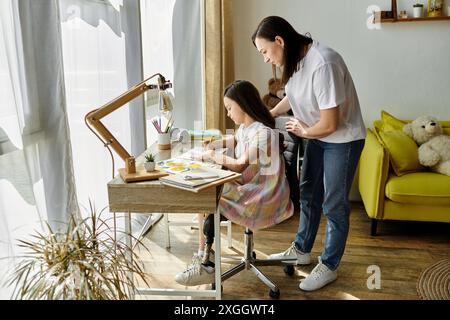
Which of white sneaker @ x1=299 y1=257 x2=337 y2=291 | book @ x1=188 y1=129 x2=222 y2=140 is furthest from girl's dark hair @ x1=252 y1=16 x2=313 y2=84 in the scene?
white sneaker @ x1=299 y1=257 x2=337 y2=291

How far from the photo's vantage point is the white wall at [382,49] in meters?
3.55

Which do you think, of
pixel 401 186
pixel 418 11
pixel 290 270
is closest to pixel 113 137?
pixel 290 270

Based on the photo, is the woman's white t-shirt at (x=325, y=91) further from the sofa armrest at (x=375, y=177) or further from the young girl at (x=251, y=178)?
the sofa armrest at (x=375, y=177)

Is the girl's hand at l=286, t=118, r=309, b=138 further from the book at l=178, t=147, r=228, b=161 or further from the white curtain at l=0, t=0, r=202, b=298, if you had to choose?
Answer: the white curtain at l=0, t=0, r=202, b=298

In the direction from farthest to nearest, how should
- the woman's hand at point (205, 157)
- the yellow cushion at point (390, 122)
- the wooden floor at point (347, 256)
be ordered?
the yellow cushion at point (390, 122) → the wooden floor at point (347, 256) → the woman's hand at point (205, 157)

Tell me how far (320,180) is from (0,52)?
1.65 metres

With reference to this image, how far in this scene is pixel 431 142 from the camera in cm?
311

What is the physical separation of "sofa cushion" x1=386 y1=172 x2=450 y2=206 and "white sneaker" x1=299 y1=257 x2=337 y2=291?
0.79 metres

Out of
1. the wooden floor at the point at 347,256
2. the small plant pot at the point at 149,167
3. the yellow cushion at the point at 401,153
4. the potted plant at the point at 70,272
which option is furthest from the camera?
the yellow cushion at the point at 401,153

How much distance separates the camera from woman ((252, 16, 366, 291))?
2082mm

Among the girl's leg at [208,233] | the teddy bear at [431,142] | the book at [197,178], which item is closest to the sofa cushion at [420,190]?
the teddy bear at [431,142]

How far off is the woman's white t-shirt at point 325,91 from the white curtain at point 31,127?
1066 mm

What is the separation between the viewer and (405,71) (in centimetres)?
361
